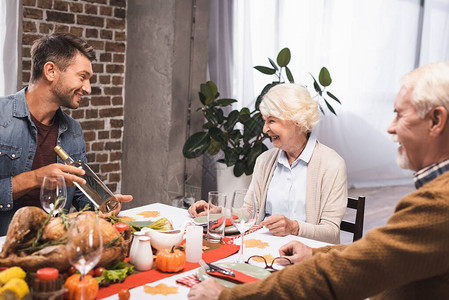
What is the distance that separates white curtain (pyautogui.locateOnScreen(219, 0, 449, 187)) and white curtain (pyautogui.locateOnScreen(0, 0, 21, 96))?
1797 millimetres

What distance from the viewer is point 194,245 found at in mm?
1610

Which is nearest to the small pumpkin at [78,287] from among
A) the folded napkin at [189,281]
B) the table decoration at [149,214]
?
the folded napkin at [189,281]

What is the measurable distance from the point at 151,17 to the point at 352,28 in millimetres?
2114

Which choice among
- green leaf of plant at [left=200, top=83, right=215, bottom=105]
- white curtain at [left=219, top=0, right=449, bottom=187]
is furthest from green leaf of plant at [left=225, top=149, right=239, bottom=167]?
white curtain at [left=219, top=0, right=449, bottom=187]

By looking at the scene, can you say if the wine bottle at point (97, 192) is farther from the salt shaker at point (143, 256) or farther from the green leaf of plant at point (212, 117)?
the green leaf of plant at point (212, 117)

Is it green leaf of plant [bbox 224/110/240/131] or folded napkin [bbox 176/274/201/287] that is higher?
green leaf of plant [bbox 224/110/240/131]

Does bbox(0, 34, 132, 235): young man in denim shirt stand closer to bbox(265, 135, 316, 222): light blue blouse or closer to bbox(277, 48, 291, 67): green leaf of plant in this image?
bbox(265, 135, 316, 222): light blue blouse

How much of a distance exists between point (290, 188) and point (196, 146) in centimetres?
140

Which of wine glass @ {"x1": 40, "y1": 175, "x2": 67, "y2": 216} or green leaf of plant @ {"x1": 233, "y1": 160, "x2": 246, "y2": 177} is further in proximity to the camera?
green leaf of plant @ {"x1": 233, "y1": 160, "x2": 246, "y2": 177}

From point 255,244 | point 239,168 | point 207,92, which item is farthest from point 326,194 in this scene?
point 207,92

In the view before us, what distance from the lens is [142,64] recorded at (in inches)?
158

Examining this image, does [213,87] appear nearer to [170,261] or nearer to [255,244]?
[255,244]

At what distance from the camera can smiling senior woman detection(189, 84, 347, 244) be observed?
2.29 m

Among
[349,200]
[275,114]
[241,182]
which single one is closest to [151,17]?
[241,182]
